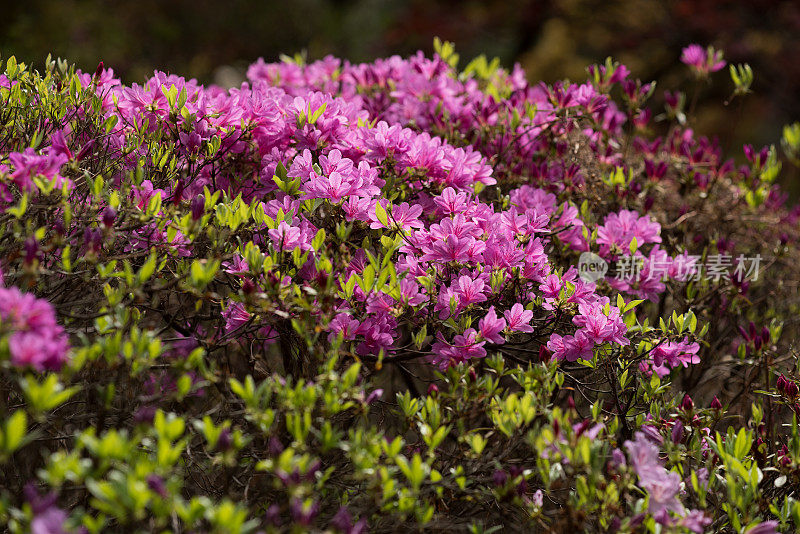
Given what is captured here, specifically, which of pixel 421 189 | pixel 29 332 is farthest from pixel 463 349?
pixel 29 332

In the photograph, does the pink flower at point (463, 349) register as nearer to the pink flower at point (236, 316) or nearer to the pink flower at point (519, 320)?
the pink flower at point (519, 320)

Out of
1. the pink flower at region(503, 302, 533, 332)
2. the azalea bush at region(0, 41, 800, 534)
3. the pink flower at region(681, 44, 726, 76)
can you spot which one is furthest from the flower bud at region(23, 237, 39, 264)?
the pink flower at region(681, 44, 726, 76)

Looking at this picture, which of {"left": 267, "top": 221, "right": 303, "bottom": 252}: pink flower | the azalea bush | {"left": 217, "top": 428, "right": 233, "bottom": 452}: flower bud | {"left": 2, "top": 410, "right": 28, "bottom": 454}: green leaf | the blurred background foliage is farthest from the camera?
the blurred background foliage

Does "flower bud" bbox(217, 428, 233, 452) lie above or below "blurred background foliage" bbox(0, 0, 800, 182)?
below

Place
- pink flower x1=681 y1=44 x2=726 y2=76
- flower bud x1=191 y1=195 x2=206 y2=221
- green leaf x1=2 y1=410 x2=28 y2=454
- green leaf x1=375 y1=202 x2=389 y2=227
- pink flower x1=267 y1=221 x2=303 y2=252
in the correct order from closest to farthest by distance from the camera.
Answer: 1. green leaf x1=2 y1=410 x2=28 y2=454
2. flower bud x1=191 y1=195 x2=206 y2=221
3. pink flower x1=267 y1=221 x2=303 y2=252
4. green leaf x1=375 y1=202 x2=389 y2=227
5. pink flower x1=681 y1=44 x2=726 y2=76

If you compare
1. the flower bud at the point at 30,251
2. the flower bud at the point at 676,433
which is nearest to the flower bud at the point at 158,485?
the flower bud at the point at 30,251

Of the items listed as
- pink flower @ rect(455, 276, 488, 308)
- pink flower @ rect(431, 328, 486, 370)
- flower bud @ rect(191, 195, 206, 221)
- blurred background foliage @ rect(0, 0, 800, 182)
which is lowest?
pink flower @ rect(431, 328, 486, 370)

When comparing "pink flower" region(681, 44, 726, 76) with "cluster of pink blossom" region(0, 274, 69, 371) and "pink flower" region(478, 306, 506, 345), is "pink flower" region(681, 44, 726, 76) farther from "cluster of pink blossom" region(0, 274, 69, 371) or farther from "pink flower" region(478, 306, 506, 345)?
"cluster of pink blossom" region(0, 274, 69, 371)

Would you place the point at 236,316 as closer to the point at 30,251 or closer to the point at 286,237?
the point at 286,237
